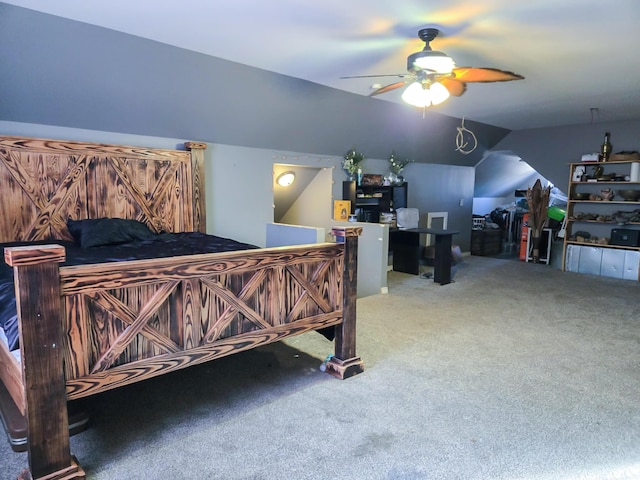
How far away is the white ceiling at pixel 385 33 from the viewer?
2549mm

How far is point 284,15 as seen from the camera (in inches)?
105

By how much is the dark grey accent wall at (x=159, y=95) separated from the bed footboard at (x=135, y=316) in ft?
6.67

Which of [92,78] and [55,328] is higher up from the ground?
[92,78]

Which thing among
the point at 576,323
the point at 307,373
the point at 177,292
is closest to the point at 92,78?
the point at 177,292

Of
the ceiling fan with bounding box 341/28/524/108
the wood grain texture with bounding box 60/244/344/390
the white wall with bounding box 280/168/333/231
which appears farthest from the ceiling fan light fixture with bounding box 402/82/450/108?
the white wall with bounding box 280/168/333/231

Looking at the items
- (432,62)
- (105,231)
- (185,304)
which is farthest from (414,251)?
(185,304)

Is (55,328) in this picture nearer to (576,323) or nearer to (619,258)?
(576,323)

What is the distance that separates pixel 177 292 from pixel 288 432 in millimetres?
966

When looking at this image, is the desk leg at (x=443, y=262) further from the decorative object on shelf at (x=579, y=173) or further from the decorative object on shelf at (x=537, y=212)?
the decorative object on shelf at (x=579, y=173)

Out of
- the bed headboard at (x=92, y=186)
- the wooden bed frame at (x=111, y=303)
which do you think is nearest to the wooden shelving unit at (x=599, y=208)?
the wooden bed frame at (x=111, y=303)

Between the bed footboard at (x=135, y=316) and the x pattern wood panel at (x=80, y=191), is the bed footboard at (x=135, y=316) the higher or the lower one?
the lower one

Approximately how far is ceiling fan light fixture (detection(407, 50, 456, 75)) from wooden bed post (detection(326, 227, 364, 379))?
121cm

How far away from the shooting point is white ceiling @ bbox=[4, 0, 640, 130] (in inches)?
100

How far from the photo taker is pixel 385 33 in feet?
9.75
